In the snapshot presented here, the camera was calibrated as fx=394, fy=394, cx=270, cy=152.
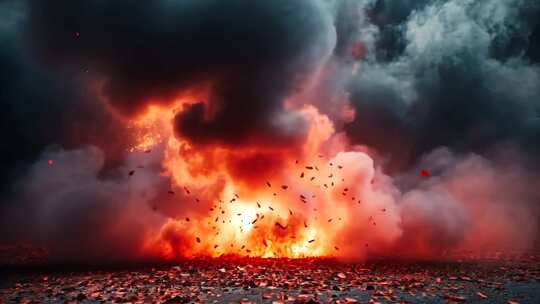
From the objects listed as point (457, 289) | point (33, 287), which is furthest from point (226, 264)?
point (457, 289)

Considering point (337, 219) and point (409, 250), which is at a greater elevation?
point (337, 219)

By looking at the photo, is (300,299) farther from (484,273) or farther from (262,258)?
(262,258)

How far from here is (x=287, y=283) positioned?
51.5 ft

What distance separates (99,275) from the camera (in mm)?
19547

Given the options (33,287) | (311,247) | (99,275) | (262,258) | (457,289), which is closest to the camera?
(457,289)

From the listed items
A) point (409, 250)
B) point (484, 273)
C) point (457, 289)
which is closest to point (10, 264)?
point (457, 289)

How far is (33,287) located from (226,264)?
10404 mm

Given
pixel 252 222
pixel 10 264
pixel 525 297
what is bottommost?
pixel 525 297

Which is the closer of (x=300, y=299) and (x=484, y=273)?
(x=300, y=299)

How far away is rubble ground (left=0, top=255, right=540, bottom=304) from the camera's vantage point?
12906mm

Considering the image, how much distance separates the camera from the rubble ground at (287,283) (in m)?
12.9

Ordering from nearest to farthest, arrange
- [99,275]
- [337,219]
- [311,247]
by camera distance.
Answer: [99,275], [311,247], [337,219]

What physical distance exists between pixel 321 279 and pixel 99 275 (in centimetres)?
1100

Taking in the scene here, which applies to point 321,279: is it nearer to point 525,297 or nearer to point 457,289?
point 457,289
